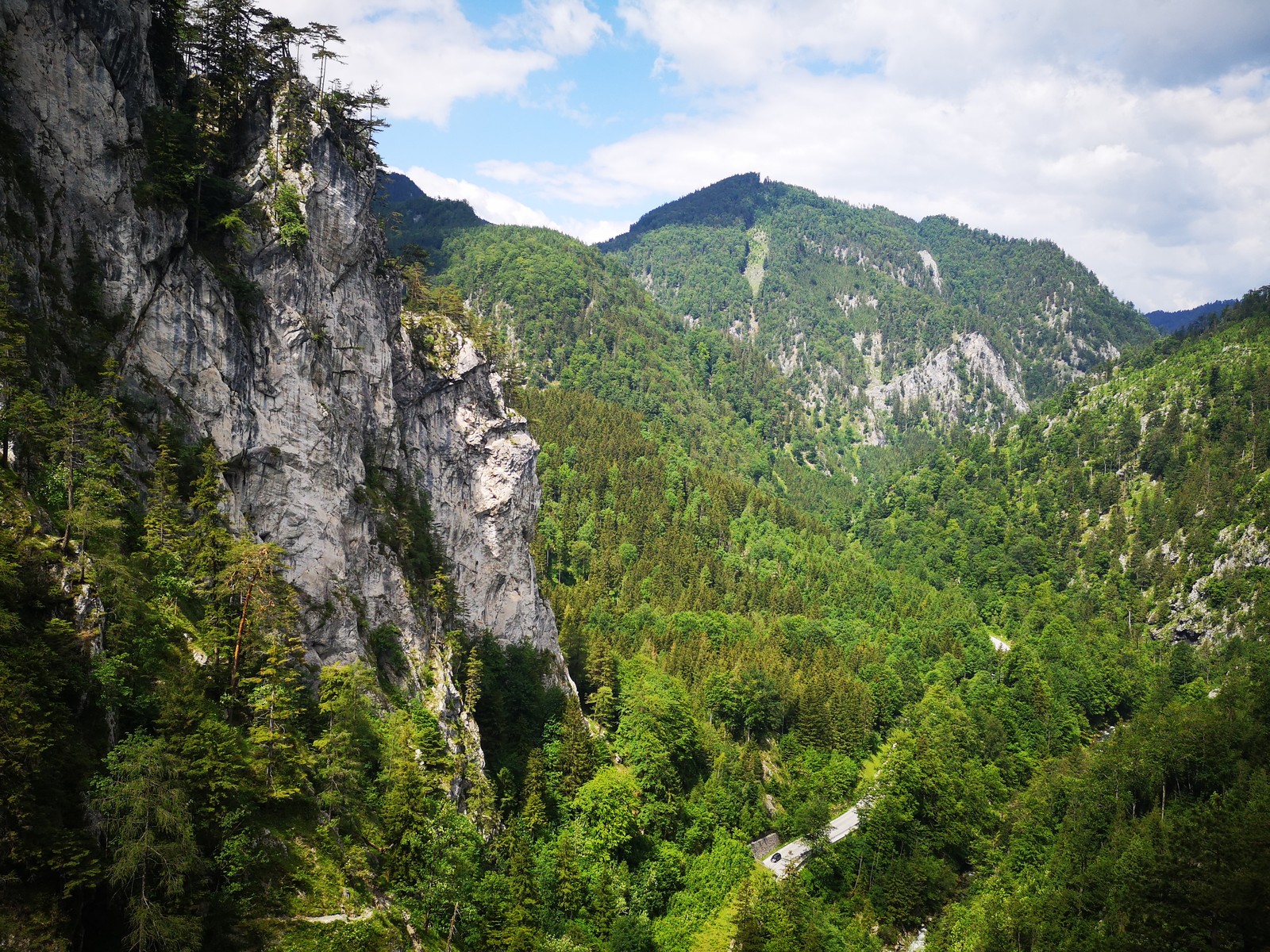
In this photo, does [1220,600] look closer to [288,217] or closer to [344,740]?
[344,740]

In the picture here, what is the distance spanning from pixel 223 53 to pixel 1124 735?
93868mm

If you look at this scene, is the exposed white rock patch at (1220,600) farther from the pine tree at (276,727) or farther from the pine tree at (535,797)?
the pine tree at (276,727)

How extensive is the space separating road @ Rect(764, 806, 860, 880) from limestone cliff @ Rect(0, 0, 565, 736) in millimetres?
33126

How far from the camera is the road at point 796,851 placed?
65375mm

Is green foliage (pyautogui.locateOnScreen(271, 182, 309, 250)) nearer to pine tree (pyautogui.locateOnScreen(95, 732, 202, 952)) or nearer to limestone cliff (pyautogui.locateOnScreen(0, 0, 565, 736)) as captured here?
limestone cliff (pyautogui.locateOnScreen(0, 0, 565, 736))

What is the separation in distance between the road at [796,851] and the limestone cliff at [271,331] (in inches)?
1304

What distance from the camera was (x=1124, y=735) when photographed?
7538cm

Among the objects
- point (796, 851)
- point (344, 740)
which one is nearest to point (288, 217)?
point (344, 740)

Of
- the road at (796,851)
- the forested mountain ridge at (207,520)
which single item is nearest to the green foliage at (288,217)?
the forested mountain ridge at (207,520)

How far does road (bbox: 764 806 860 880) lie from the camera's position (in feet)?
214

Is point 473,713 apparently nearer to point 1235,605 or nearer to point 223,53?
point 223,53

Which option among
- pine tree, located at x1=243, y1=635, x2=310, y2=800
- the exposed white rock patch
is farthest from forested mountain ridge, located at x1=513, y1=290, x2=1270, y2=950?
pine tree, located at x1=243, y1=635, x2=310, y2=800

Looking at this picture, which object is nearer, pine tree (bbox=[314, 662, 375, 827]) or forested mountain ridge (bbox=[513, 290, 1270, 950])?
pine tree (bbox=[314, 662, 375, 827])

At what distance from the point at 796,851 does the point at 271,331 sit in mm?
60920
